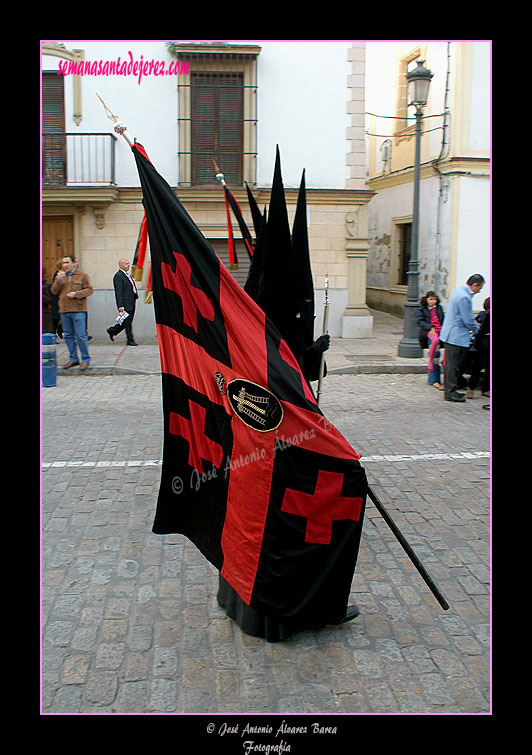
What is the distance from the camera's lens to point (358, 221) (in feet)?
52.8

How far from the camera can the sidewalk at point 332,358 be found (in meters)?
12.1

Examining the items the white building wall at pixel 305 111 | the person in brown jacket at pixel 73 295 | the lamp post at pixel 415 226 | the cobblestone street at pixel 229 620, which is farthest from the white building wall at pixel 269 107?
the cobblestone street at pixel 229 620

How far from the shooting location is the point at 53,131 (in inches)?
611

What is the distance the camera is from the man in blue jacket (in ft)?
31.6

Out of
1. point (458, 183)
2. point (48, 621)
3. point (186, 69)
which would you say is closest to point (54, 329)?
point (186, 69)

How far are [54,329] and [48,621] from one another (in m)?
12.1

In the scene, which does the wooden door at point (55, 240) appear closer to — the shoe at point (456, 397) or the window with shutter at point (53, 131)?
the window with shutter at point (53, 131)

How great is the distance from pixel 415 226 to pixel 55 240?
28.2 ft

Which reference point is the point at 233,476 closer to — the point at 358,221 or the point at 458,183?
the point at 358,221

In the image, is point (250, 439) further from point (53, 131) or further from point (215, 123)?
point (53, 131)

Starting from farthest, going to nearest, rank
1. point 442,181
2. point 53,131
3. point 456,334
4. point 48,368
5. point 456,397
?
1. point 442,181
2. point 53,131
3. point 48,368
4. point 456,397
5. point 456,334

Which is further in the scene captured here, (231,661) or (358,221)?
(358,221)

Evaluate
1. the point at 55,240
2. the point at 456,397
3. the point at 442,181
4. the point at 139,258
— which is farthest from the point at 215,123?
the point at 139,258

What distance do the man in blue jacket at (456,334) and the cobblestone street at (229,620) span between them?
294 centimetres
